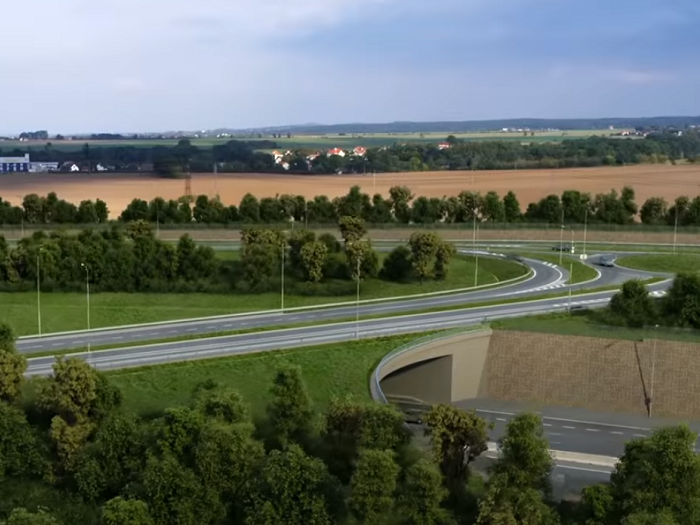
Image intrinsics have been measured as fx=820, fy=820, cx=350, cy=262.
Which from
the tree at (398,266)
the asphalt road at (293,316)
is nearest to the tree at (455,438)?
the asphalt road at (293,316)

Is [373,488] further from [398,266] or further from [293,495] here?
[398,266]

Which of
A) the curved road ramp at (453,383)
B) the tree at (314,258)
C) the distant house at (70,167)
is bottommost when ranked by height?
the curved road ramp at (453,383)

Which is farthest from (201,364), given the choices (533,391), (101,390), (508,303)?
(508,303)

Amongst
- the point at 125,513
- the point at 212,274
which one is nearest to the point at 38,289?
the point at 212,274

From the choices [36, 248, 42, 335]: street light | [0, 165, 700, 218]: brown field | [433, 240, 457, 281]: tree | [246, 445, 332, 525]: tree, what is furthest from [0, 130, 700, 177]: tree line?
[246, 445, 332, 525]: tree

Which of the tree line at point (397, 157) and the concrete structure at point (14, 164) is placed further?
the concrete structure at point (14, 164)

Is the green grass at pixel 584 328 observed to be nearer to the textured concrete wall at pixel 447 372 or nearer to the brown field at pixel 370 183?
the textured concrete wall at pixel 447 372
